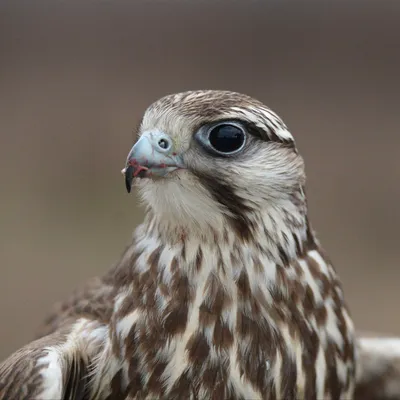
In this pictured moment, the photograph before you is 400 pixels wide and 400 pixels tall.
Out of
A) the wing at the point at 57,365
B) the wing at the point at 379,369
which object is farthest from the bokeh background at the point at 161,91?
the wing at the point at 57,365

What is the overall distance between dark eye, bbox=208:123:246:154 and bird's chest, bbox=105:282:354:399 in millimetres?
402

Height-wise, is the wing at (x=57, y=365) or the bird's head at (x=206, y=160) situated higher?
the bird's head at (x=206, y=160)

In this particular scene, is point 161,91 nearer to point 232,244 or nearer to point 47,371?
point 232,244

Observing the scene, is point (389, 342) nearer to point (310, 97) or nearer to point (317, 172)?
point (317, 172)

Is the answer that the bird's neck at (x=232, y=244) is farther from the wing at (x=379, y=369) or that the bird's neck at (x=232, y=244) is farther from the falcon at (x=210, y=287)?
the wing at (x=379, y=369)

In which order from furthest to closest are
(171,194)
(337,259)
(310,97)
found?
(310,97), (337,259), (171,194)

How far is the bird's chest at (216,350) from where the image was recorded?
2445 millimetres

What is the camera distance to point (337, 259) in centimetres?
702

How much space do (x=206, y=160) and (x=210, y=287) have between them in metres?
0.37

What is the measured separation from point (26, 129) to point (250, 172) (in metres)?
6.12

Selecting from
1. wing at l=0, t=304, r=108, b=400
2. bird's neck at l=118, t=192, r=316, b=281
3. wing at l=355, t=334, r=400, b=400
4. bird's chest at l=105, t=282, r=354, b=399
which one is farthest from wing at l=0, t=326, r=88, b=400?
wing at l=355, t=334, r=400, b=400

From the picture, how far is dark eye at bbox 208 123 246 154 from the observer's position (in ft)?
7.70

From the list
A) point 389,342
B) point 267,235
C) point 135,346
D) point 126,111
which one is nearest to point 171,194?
point 267,235

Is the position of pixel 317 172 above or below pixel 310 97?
below
